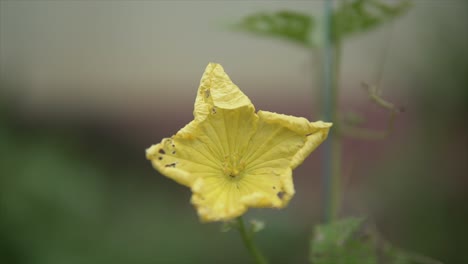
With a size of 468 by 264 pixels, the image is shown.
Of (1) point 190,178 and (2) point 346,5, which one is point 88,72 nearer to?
(2) point 346,5

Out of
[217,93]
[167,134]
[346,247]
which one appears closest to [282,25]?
[217,93]

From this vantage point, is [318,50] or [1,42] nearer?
[318,50]

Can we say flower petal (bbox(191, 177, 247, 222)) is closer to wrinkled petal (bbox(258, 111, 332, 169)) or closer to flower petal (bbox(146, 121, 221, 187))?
flower petal (bbox(146, 121, 221, 187))

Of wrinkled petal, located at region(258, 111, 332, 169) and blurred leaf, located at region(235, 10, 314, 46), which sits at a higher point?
blurred leaf, located at region(235, 10, 314, 46)

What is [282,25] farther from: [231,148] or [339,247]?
[339,247]

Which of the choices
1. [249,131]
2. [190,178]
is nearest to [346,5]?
[249,131]

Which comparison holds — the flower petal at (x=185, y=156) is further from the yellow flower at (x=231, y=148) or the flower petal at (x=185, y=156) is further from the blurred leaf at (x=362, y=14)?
the blurred leaf at (x=362, y=14)

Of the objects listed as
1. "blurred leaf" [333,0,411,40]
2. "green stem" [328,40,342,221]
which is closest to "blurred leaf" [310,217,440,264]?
"green stem" [328,40,342,221]
